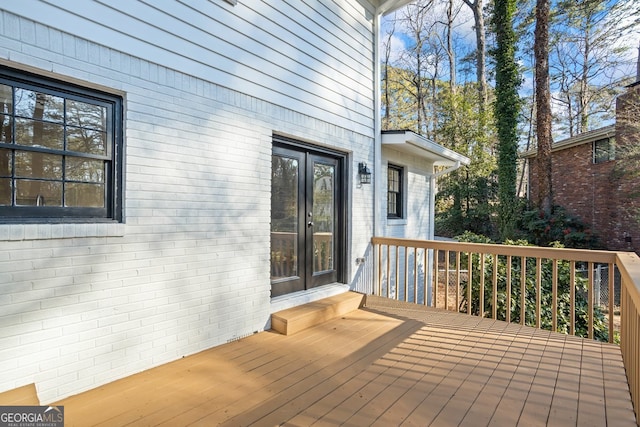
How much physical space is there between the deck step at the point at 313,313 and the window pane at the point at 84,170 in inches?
82.8

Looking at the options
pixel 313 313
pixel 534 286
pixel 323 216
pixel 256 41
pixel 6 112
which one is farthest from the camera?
pixel 534 286

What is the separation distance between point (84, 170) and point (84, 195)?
0.18 metres

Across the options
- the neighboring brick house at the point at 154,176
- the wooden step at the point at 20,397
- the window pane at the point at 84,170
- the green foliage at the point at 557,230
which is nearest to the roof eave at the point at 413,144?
the neighboring brick house at the point at 154,176

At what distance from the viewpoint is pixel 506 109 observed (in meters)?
11.4

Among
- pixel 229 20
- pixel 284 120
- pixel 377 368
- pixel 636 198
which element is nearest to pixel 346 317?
pixel 377 368

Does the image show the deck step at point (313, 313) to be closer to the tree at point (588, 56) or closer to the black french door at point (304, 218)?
the black french door at point (304, 218)

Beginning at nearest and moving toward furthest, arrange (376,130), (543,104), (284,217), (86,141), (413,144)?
(86,141)
(284,217)
(376,130)
(413,144)
(543,104)

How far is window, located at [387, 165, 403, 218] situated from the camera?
20.3ft

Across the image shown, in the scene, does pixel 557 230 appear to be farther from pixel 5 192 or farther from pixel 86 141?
pixel 5 192

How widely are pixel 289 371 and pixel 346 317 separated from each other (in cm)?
152

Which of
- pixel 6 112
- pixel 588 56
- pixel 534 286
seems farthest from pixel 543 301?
pixel 588 56

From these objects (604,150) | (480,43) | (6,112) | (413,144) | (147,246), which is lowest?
(147,246)

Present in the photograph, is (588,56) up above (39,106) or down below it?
above

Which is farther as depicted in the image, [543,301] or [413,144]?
[413,144]
